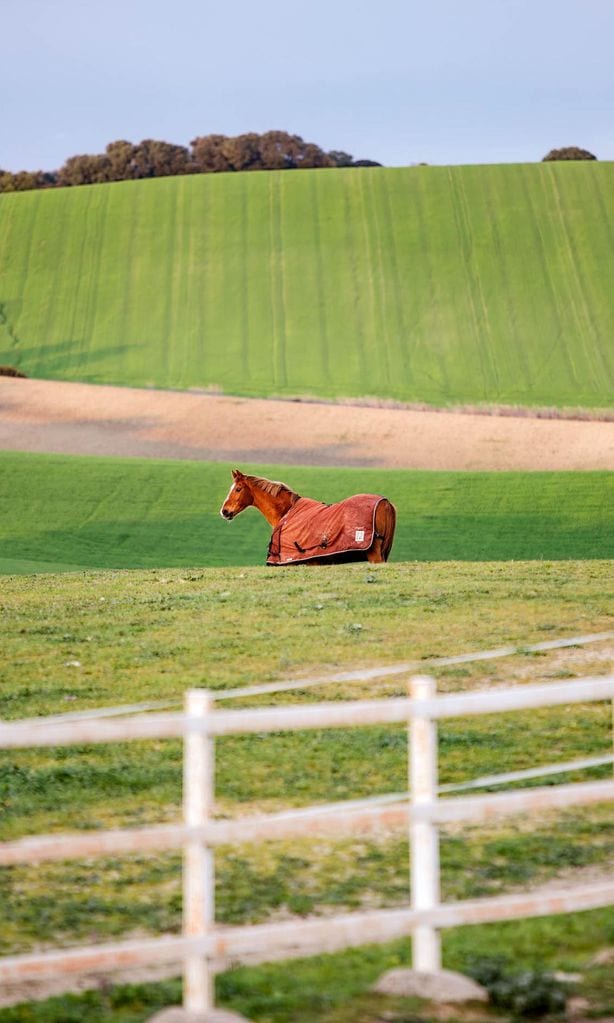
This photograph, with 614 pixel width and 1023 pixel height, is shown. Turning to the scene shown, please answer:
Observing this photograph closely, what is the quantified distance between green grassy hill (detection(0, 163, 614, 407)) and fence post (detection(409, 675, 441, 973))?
168 feet

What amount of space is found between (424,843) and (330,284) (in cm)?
6480

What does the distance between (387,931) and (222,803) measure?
13.8 ft

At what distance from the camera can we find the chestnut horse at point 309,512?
917 inches

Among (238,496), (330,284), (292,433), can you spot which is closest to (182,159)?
(330,284)

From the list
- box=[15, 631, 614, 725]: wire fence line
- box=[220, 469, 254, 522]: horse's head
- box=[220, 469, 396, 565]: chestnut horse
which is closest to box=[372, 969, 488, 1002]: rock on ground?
box=[15, 631, 614, 725]: wire fence line

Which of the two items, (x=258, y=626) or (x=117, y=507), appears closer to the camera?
(x=258, y=626)

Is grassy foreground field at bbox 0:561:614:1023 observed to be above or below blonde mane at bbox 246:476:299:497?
below

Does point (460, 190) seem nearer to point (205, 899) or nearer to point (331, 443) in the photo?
point (331, 443)

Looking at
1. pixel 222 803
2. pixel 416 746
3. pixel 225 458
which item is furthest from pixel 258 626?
pixel 225 458

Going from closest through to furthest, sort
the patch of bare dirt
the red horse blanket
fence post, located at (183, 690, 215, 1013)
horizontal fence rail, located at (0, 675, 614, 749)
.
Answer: horizontal fence rail, located at (0, 675, 614, 749)
fence post, located at (183, 690, 215, 1013)
the red horse blanket
the patch of bare dirt

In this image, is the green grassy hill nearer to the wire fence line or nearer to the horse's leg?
the horse's leg

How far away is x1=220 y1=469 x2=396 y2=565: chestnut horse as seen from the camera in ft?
76.4

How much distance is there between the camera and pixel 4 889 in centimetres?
881

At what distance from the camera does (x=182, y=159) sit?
104625 mm
